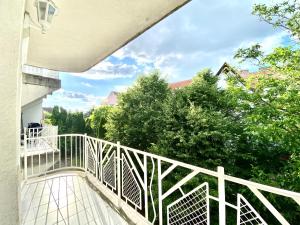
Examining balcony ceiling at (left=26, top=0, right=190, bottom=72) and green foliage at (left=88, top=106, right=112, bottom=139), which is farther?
green foliage at (left=88, top=106, right=112, bottom=139)

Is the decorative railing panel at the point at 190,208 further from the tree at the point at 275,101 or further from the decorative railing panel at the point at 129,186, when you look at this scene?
the tree at the point at 275,101

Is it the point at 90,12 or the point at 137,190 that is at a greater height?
the point at 90,12

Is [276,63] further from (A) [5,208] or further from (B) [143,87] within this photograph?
(A) [5,208]

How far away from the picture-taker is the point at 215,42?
592 inches

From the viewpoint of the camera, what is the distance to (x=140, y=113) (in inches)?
363

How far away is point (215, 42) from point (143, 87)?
7.85 meters

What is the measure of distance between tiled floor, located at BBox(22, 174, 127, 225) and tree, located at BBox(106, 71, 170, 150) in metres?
5.00

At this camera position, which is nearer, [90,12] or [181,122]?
[90,12]

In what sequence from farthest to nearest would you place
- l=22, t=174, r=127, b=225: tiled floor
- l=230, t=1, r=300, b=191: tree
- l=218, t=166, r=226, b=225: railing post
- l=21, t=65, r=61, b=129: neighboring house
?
1. l=21, t=65, r=61, b=129: neighboring house
2. l=230, t=1, r=300, b=191: tree
3. l=22, t=174, r=127, b=225: tiled floor
4. l=218, t=166, r=226, b=225: railing post

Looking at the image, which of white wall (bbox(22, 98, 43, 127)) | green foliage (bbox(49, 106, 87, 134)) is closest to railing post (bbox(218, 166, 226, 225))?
white wall (bbox(22, 98, 43, 127))

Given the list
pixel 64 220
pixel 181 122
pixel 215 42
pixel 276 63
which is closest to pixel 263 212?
pixel 181 122

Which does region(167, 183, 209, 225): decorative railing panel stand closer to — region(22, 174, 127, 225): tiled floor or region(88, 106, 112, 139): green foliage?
region(22, 174, 127, 225): tiled floor

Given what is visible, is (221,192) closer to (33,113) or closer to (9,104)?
(9,104)

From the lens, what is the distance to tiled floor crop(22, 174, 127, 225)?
8.07 ft
